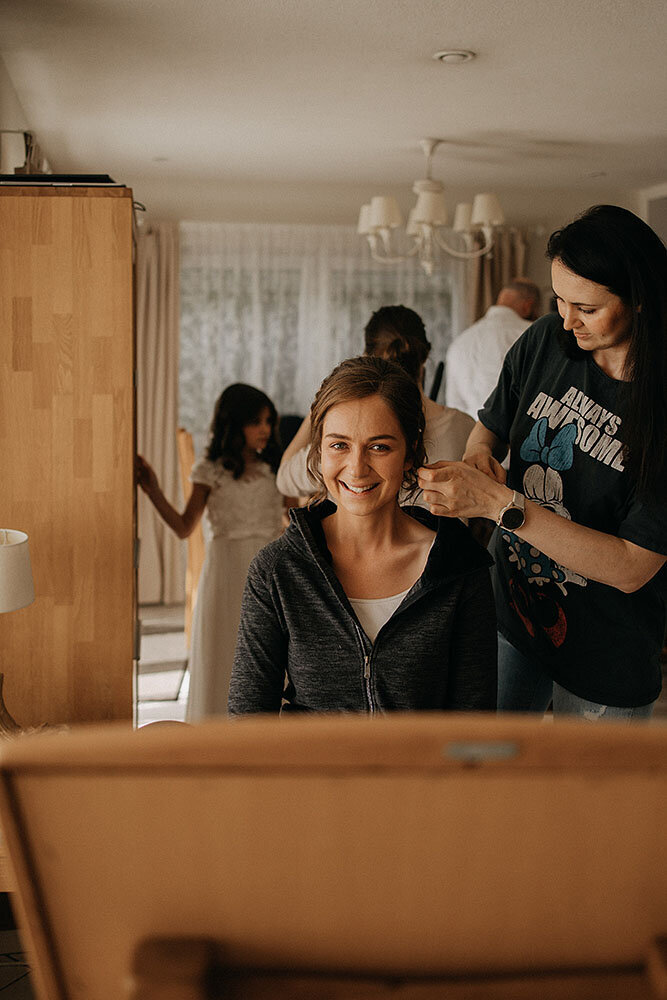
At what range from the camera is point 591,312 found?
145 centimetres

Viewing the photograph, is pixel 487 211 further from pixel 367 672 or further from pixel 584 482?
pixel 367 672

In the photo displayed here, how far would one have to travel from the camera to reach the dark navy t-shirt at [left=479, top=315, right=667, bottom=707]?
1.52 metres

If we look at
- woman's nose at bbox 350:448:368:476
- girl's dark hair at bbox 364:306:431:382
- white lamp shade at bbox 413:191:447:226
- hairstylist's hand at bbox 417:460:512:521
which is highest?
white lamp shade at bbox 413:191:447:226

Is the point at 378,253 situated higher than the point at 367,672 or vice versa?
the point at 378,253

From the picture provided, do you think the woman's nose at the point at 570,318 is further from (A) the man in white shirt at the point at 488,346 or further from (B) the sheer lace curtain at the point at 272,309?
(B) the sheer lace curtain at the point at 272,309

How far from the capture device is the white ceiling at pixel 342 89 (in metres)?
2.85

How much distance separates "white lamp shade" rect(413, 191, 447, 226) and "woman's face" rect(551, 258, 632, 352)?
124 inches

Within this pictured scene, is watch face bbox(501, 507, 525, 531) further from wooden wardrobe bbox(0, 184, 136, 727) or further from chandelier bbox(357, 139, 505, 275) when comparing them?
chandelier bbox(357, 139, 505, 275)

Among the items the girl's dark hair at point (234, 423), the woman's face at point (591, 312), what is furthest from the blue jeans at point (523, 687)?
the girl's dark hair at point (234, 423)

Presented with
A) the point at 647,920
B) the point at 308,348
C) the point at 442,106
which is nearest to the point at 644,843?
the point at 647,920

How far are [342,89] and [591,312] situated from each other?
8.57 ft

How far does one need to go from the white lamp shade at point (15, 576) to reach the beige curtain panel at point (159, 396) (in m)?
4.14

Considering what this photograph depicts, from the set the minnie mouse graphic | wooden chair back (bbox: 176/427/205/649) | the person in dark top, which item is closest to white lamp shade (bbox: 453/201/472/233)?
wooden chair back (bbox: 176/427/205/649)

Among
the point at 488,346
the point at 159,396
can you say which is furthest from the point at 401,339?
the point at 159,396
